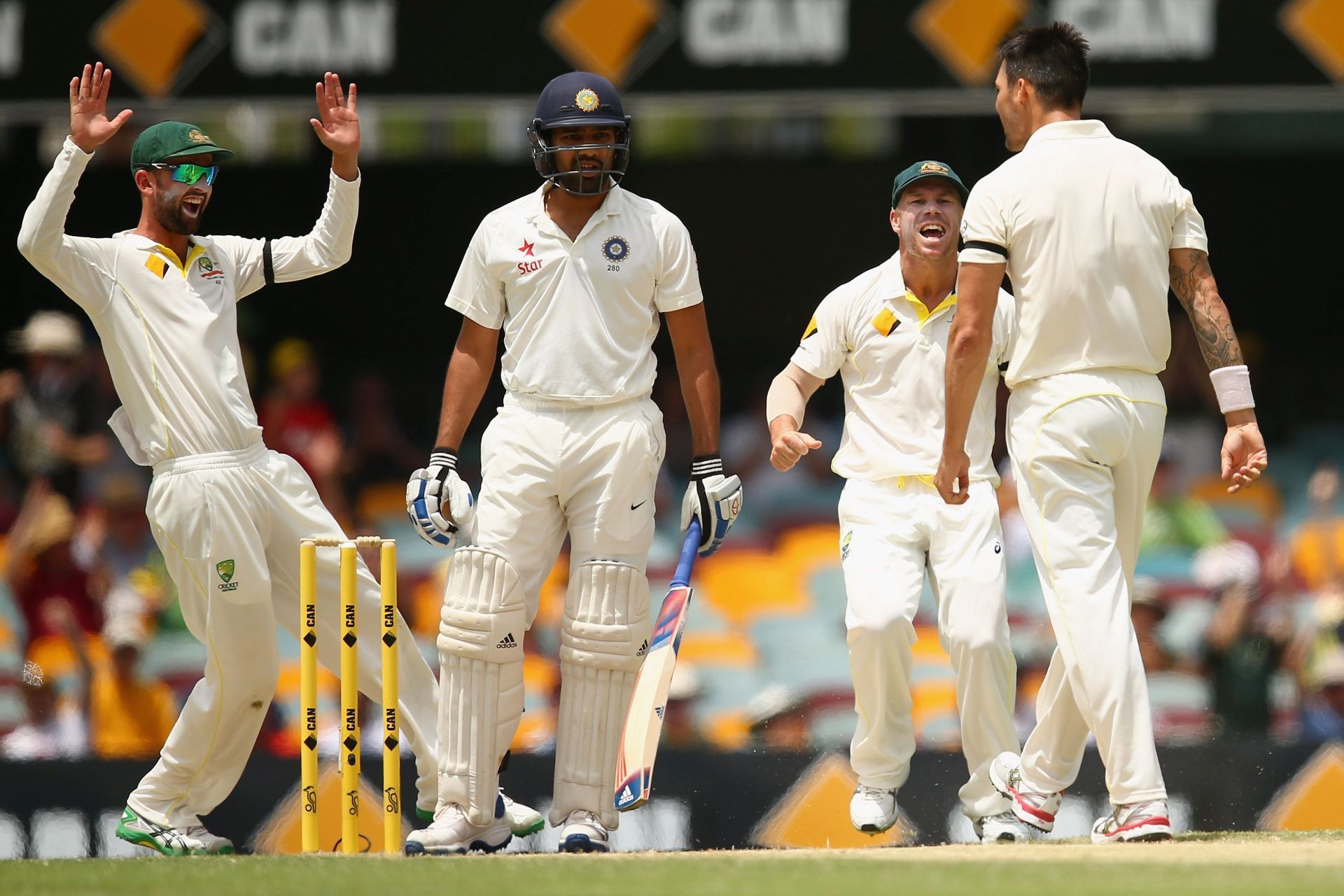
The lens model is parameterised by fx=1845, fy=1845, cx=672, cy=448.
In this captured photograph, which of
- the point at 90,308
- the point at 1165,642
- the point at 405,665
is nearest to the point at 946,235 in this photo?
the point at 405,665

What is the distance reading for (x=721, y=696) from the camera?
7477mm

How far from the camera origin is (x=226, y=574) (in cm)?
453

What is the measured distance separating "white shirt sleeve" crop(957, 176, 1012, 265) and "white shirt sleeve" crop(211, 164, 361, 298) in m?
1.63

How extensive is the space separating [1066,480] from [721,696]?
372 centimetres

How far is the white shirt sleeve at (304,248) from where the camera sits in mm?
4742

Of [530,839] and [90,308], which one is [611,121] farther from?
[530,839]

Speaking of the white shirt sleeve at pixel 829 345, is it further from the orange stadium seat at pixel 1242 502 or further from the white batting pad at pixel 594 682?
the orange stadium seat at pixel 1242 502

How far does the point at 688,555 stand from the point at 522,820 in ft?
2.61

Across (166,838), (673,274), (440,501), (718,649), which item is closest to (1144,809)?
(673,274)

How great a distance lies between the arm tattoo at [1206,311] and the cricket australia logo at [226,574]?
233 cm

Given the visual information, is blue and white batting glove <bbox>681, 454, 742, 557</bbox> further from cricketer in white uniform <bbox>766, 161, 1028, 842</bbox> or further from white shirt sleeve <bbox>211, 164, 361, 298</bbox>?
white shirt sleeve <bbox>211, 164, 361, 298</bbox>

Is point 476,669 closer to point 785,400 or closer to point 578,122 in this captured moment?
point 785,400

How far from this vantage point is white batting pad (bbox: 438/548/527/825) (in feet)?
13.6

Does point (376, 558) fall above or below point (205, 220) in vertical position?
below
